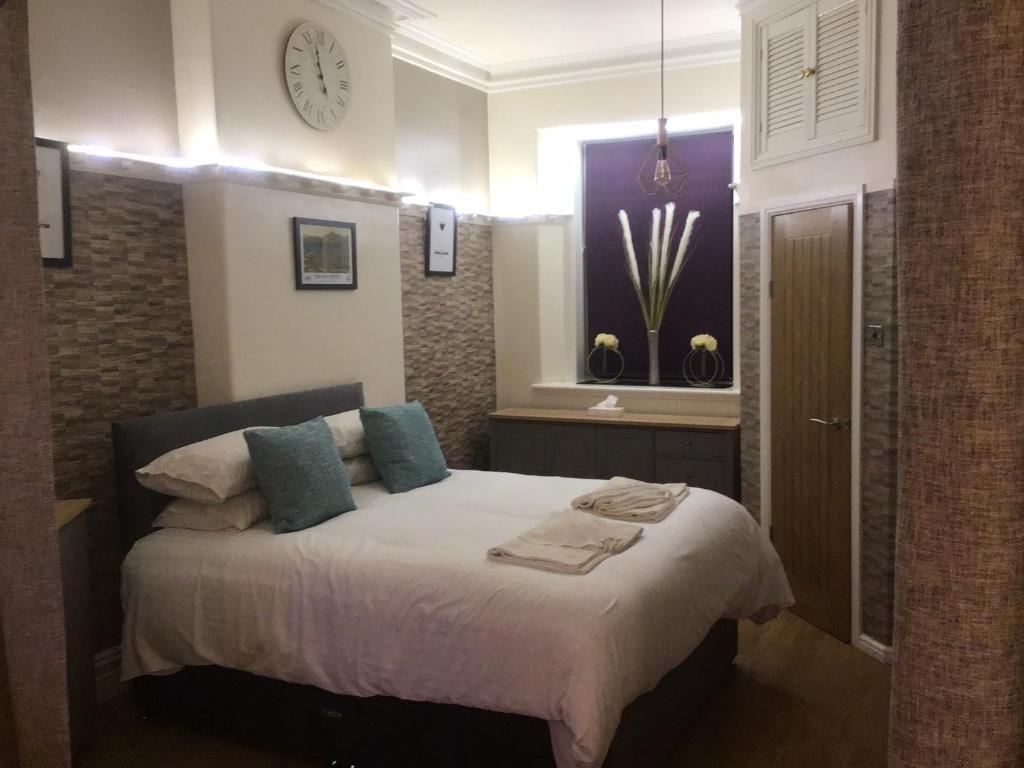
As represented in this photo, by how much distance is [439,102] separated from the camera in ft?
17.7

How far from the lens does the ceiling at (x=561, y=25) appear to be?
15.1 feet

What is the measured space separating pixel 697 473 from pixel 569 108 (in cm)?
260

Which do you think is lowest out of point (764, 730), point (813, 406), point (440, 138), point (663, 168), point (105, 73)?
point (764, 730)

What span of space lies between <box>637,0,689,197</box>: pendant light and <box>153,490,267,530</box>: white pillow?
2.20 m

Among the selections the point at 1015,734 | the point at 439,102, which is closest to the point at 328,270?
the point at 439,102

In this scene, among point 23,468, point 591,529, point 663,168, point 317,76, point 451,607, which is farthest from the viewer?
point 317,76

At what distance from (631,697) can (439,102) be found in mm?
4146

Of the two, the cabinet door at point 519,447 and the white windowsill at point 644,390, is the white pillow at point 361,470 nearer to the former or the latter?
the cabinet door at point 519,447

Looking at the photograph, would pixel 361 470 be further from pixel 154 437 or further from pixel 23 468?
pixel 23 468

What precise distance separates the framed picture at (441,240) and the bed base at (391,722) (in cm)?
296

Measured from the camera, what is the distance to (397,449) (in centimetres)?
380

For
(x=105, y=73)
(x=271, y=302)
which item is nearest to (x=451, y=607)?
(x=271, y=302)

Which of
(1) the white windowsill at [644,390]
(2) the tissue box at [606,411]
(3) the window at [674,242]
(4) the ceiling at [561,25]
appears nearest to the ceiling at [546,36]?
(4) the ceiling at [561,25]

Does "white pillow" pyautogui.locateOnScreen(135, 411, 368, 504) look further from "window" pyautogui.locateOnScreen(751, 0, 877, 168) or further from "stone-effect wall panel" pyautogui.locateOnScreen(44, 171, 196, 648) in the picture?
"window" pyautogui.locateOnScreen(751, 0, 877, 168)
